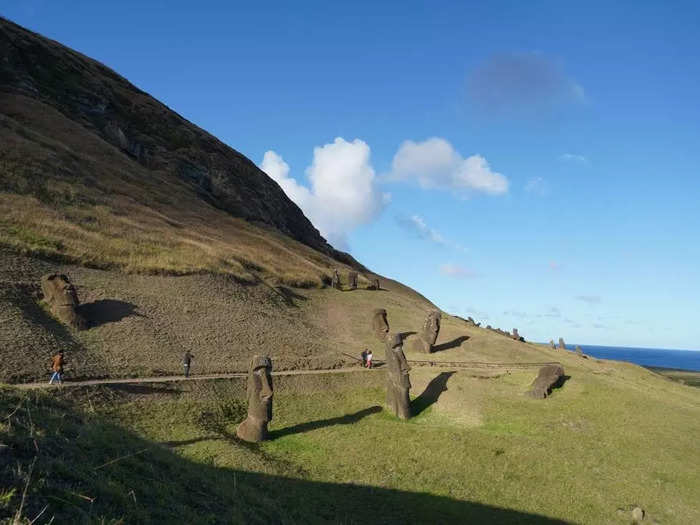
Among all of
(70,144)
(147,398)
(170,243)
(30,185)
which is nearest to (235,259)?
(170,243)

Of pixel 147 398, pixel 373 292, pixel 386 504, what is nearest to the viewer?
pixel 386 504

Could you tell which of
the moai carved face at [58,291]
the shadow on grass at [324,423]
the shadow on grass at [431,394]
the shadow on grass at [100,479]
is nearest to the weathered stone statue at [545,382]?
the shadow on grass at [431,394]

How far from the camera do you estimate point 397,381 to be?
100ft

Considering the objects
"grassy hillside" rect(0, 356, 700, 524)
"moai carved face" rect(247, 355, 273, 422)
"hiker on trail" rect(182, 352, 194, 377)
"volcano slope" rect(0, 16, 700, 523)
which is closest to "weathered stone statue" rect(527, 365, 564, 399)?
"grassy hillside" rect(0, 356, 700, 524)

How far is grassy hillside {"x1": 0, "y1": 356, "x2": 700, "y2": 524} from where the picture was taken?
980cm

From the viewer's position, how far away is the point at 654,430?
90.3 feet

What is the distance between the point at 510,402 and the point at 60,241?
120 ft

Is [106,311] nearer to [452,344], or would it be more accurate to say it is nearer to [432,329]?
[432,329]

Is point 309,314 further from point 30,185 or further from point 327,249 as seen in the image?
point 327,249

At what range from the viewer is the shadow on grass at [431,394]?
31.6 meters

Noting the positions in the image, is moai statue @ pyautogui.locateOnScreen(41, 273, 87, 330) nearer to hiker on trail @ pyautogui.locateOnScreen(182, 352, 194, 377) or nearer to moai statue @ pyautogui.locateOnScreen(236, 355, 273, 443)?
hiker on trail @ pyautogui.locateOnScreen(182, 352, 194, 377)

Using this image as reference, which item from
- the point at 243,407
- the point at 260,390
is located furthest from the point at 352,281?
the point at 260,390

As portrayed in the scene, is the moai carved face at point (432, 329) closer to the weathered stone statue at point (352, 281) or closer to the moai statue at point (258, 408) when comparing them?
the moai statue at point (258, 408)

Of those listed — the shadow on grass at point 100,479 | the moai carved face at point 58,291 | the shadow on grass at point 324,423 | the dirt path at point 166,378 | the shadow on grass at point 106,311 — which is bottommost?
the shadow on grass at point 324,423
